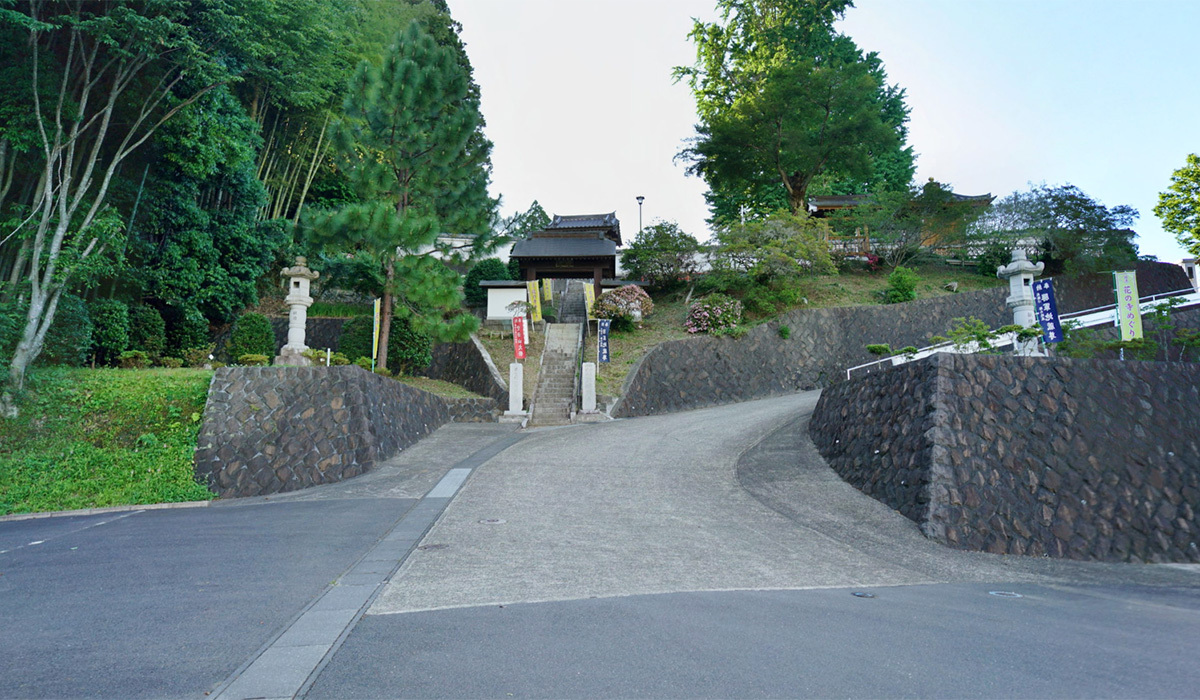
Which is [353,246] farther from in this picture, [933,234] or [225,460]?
[933,234]

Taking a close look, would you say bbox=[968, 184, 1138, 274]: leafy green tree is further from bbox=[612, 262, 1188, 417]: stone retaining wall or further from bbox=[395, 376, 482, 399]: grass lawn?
bbox=[395, 376, 482, 399]: grass lawn

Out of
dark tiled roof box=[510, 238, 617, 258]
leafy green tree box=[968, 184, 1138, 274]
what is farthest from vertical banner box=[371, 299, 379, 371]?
leafy green tree box=[968, 184, 1138, 274]

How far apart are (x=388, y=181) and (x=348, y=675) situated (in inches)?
577

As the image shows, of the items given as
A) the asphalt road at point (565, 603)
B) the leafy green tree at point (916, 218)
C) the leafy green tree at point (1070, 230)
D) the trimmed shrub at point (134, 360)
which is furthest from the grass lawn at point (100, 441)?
the leafy green tree at point (1070, 230)

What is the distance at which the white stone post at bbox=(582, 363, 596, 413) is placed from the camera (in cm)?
1820

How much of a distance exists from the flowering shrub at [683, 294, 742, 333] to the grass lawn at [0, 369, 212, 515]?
15131 millimetres

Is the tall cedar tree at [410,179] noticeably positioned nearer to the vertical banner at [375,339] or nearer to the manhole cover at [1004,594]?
the vertical banner at [375,339]

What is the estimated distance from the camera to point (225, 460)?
9.97 m

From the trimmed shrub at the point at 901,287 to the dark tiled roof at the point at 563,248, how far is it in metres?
11.6

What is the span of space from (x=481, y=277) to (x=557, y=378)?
9566 mm

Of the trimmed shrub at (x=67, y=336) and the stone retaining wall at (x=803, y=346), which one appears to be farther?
the stone retaining wall at (x=803, y=346)

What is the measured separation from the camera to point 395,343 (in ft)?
59.1


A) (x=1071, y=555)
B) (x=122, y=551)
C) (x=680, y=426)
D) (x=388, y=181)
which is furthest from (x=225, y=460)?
(x=1071, y=555)

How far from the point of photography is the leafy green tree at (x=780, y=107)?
86.3 feet
